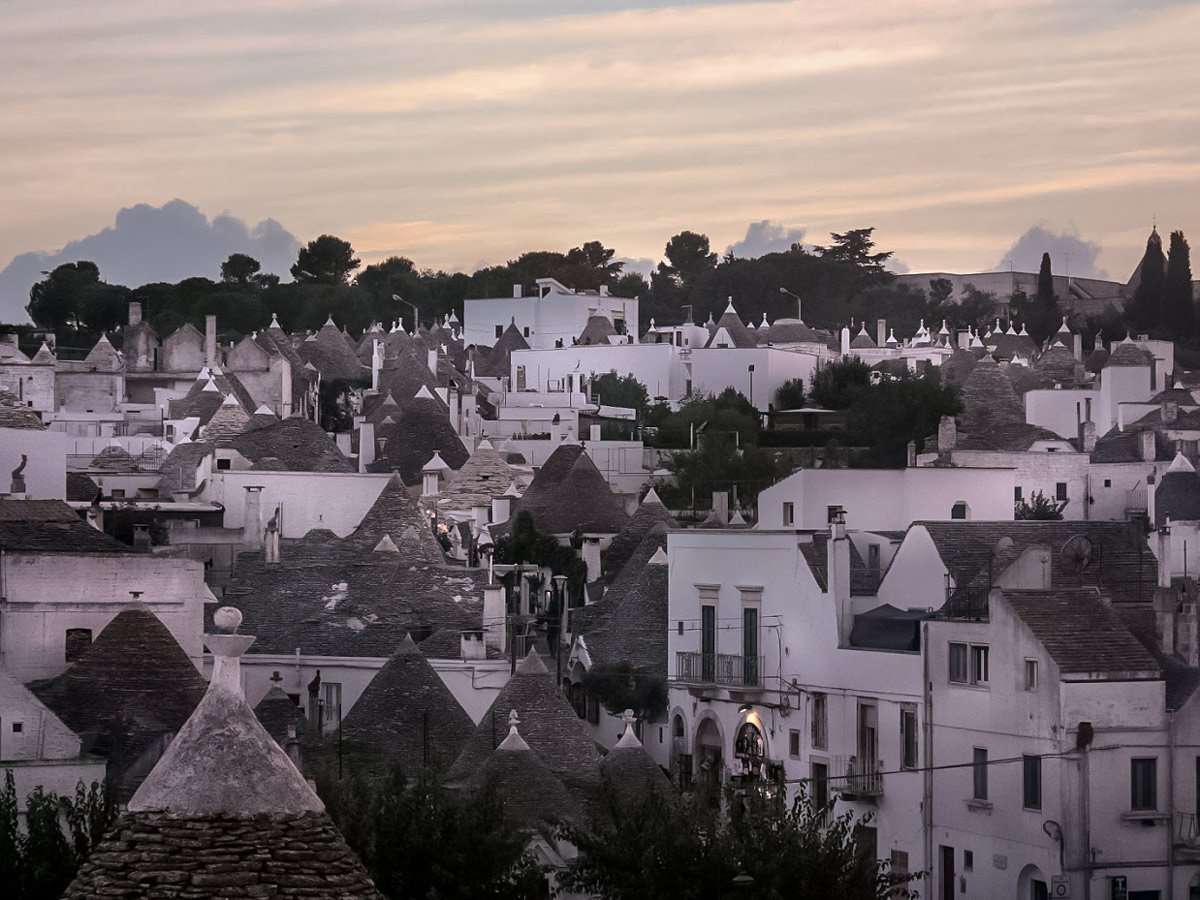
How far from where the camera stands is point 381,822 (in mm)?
33062

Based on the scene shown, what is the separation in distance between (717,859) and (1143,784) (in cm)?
1043

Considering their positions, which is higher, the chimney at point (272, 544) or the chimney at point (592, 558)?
the chimney at point (272, 544)

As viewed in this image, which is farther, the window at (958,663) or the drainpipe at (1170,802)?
the window at (958,663)

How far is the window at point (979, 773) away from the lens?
42.9 metres

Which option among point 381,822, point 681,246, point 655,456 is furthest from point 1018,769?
point 681,246

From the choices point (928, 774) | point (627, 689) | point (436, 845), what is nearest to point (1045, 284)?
point (627, 689)

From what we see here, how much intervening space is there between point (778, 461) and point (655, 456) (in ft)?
25.9

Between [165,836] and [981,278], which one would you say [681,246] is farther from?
[165,836]

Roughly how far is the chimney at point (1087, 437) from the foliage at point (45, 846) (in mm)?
65605

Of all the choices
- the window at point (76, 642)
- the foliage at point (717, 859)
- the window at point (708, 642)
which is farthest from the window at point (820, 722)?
the window at point (76, 642)

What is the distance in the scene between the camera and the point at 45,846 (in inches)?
1160

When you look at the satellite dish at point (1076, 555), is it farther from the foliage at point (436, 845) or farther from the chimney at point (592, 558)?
the chimney at point (592, 558)

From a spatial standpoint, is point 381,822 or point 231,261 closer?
point 381,822

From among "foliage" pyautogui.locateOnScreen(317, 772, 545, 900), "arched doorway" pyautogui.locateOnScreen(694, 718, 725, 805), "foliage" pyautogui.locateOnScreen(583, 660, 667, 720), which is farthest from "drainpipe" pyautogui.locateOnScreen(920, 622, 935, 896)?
"foliage" pyautogui.locateOnScreen(583, 660, 667, 720)
